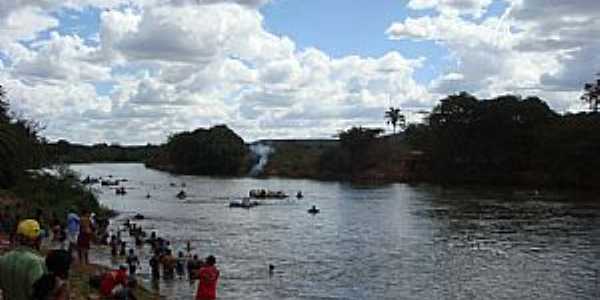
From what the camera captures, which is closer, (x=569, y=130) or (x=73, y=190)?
(x=73, y=190)

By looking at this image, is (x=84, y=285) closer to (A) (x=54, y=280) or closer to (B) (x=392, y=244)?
(A) (x=54, y=280)

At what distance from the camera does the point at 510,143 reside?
131625 mm

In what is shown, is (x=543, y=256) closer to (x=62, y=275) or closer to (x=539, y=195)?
(x=62, y=275)

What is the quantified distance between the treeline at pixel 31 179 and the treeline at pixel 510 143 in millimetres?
72872

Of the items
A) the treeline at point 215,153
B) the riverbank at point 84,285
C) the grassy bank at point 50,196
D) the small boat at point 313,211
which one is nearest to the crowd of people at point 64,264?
the riverbank at point 84,285

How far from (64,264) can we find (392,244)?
48.2 meters

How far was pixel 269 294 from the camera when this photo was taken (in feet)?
119

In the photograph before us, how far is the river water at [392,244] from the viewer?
38.5 metres

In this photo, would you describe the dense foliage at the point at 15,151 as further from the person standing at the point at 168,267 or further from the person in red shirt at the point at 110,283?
the person in red shirt at the point at 110,283

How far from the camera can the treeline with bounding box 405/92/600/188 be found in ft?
381

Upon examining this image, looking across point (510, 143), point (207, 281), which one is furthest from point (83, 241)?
point (510, 143)

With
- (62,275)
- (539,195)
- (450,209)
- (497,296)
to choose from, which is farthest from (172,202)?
(62,275)

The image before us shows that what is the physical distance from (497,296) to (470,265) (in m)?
9.41

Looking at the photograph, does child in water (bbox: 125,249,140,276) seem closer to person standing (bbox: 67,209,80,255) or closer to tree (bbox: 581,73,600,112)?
person standing (bbox: 67,209,80,255)
